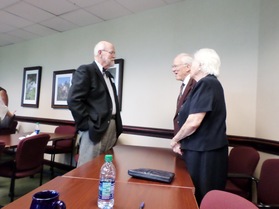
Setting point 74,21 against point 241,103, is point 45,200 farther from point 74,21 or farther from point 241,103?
point 74,21

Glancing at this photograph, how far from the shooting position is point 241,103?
2525mm

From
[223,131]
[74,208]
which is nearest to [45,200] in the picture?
[74,208]

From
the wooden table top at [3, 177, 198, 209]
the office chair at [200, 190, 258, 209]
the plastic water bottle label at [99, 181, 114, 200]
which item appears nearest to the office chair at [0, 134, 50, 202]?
the wooden table top at [3, 177, 198, 209]

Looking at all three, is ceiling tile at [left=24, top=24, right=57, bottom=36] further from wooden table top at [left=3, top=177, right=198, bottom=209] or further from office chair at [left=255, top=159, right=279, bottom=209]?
office chair at [left=255, top=159, right=279, bottom=209]

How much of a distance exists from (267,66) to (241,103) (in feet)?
1.62

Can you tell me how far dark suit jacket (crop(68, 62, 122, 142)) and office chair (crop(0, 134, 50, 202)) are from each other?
863mm

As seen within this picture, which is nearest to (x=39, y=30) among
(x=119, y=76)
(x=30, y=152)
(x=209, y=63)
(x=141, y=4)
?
(x=119, y=76)

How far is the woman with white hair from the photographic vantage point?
1.48 meters

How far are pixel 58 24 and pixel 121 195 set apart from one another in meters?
3.83

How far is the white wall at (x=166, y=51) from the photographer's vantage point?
2.52 m

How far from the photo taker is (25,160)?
241 centimetres

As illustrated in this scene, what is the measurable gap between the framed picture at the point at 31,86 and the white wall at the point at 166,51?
0.49 ft

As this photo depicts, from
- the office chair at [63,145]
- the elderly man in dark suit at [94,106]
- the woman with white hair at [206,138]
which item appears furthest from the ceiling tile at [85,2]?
the woman with white hair at [206,138]

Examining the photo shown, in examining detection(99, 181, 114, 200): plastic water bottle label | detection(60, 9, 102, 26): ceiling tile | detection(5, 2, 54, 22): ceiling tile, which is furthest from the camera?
detection(60, 9, 102, 26): ceiling tile
